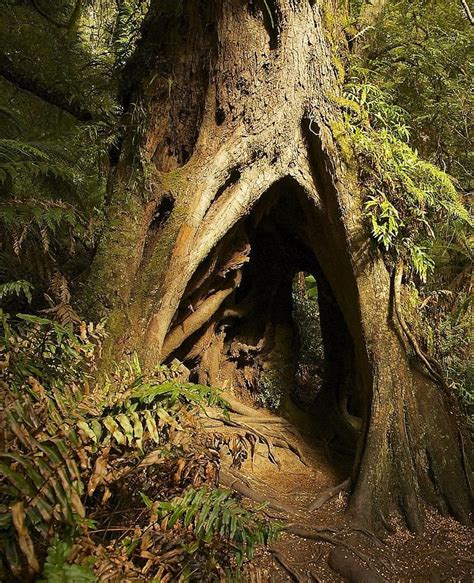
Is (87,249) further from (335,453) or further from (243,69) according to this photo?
(335,453)

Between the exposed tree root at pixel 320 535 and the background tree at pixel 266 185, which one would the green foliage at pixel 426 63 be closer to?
the background tree at pixel 266 185

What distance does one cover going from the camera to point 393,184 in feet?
14.5

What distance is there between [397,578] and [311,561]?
1.90ft

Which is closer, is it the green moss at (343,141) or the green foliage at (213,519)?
the green foliage at (213,519)

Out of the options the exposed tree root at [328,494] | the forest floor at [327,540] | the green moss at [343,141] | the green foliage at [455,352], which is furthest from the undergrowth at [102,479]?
the green foliage at [455,352]

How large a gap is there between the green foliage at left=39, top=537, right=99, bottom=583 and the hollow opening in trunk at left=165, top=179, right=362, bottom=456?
11.3 feet

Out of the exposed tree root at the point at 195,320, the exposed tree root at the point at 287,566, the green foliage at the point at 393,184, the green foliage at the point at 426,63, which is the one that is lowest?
the exposed tree root at the point at 287,566

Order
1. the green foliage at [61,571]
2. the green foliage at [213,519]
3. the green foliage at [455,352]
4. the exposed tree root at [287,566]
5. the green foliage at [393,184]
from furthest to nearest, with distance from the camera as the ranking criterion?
the green foliage at [455,352], the green foliage at [393,184], the exposed tree root at [287,566], the green foliage at [213,519], the green foliage at [61,571]

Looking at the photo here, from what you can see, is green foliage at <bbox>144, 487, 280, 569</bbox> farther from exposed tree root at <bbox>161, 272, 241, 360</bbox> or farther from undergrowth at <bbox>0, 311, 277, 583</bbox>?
exposed tree root at <bbox>161, 272, 241, 360</bbox>

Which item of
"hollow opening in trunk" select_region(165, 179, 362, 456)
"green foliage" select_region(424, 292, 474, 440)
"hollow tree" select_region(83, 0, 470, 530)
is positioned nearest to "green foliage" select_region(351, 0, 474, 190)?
"hollow tree" select_region(83, 0, 470, 530)

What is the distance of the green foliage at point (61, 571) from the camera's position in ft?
5.27

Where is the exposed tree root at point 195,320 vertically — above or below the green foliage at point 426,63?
below

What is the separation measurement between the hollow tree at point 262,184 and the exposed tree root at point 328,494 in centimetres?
15

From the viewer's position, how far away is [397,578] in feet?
11.0
